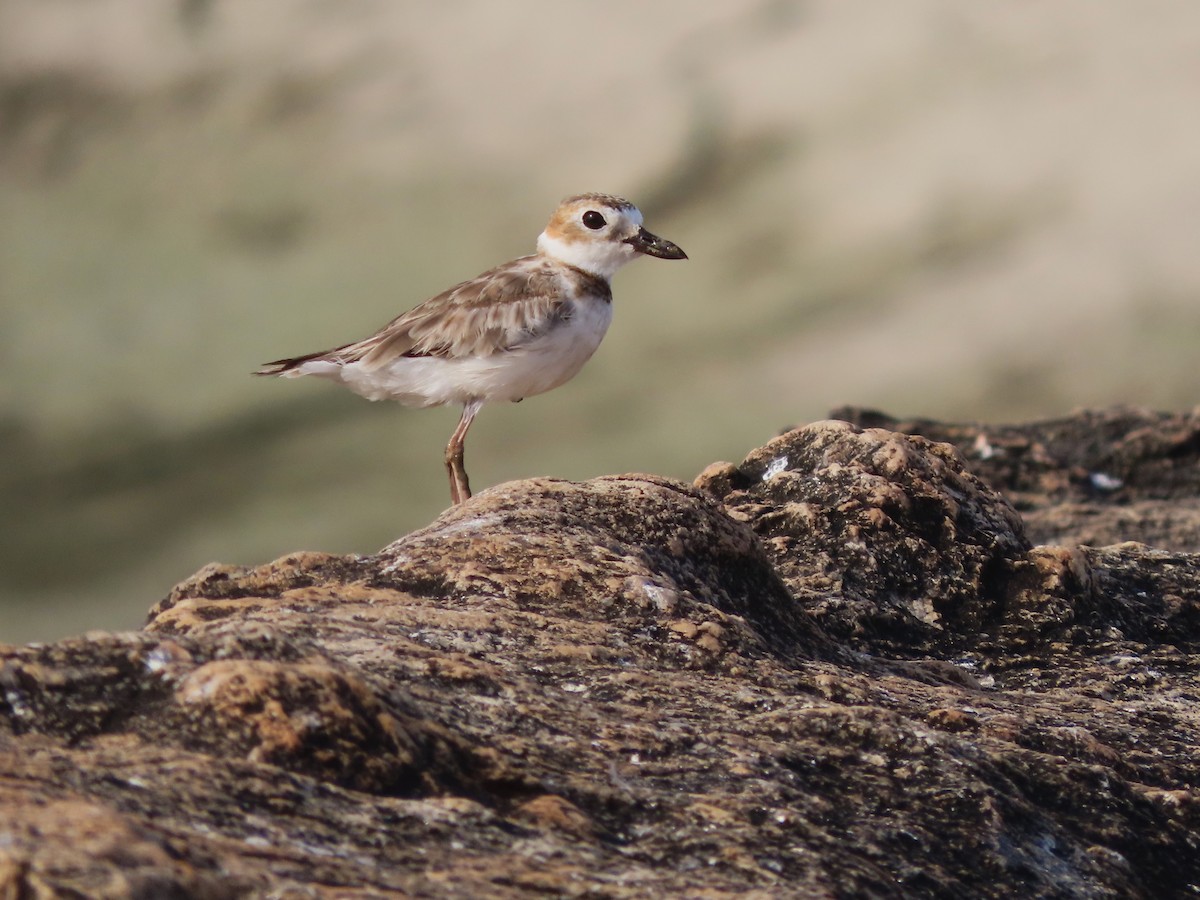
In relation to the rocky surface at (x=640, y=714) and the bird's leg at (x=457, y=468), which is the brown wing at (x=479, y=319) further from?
the rocky surface at (x=640, y=714)

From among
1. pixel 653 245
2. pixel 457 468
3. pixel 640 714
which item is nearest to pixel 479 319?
pixel 457 468

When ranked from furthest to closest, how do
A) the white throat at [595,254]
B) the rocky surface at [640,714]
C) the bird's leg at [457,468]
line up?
the white throat at [595,254] < the bird's leg at [457,468] < the rocky surface at [640,714]

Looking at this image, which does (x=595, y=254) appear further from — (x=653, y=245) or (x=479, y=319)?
(x=479, y=319)

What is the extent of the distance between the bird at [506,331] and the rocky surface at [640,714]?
3.15 m

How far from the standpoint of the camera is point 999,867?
3414mm

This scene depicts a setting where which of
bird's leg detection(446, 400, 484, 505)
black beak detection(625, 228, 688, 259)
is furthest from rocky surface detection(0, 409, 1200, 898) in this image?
black beak detection(625, 228, 688, 259)

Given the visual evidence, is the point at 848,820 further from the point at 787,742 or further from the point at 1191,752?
the point at 1191,752

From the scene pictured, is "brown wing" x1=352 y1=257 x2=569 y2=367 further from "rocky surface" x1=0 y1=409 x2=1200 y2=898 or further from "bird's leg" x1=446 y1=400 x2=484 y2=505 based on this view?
"rocky surface" x1=0 y1=409 x2=1200 y2=898

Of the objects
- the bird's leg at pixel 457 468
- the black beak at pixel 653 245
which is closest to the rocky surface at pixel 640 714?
the bird's leg at pixel 457 468

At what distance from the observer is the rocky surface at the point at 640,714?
8.98ft

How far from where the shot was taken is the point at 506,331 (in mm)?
9102

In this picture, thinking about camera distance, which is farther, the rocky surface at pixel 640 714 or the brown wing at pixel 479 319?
the brown wing at pixel 479 319

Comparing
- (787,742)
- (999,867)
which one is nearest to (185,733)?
(787,742)

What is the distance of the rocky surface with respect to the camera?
8.98 feet
